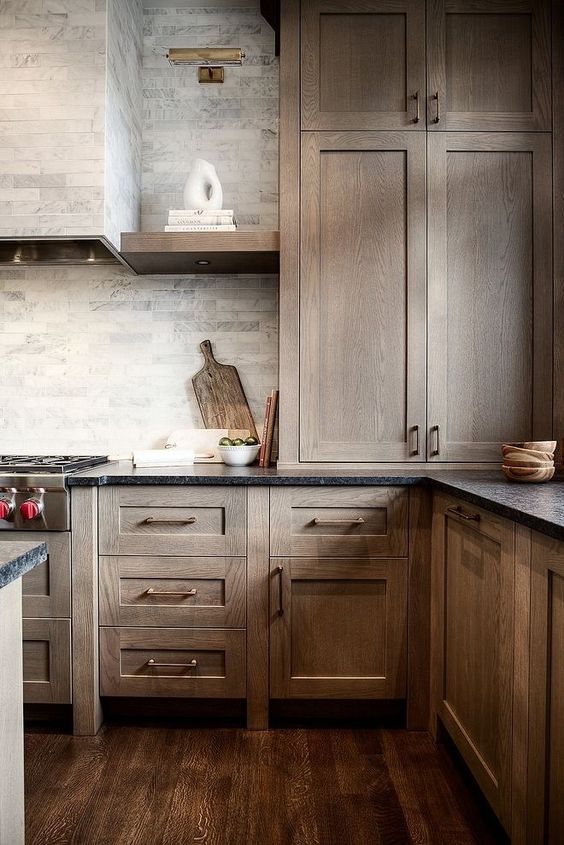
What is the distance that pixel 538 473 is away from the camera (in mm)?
2066

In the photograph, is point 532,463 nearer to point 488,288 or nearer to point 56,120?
point 488,288

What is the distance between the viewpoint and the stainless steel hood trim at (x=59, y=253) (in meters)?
2.58

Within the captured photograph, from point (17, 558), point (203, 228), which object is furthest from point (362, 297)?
point (17, 558)

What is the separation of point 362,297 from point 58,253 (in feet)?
4.09

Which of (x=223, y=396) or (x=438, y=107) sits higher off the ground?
(x=438, y=107)

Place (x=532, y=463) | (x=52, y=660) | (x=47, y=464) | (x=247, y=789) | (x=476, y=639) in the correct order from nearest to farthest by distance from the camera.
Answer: (x=476, y=639) < (x=247, y=789) < (x=532, y=463) < (x=52, y=660) < (x=47, y=464)

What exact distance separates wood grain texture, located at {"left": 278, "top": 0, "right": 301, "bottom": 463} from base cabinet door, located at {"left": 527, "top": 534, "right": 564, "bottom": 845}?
4.15ft

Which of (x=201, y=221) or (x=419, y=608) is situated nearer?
(x=419, y=608)

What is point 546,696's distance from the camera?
4.31 ft

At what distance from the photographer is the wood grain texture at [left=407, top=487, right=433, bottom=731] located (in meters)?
2.23

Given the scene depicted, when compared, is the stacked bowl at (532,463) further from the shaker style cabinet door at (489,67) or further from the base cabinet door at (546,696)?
the shaker style cabinet door at (489,67)

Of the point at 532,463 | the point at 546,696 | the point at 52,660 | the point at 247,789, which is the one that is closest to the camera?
the point at 546,696

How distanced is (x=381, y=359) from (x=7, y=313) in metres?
1.66

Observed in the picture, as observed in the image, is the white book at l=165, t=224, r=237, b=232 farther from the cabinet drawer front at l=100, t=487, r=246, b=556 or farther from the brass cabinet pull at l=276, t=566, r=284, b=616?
the brass cabinet pull at l=276, t=566, r=284, b=616
